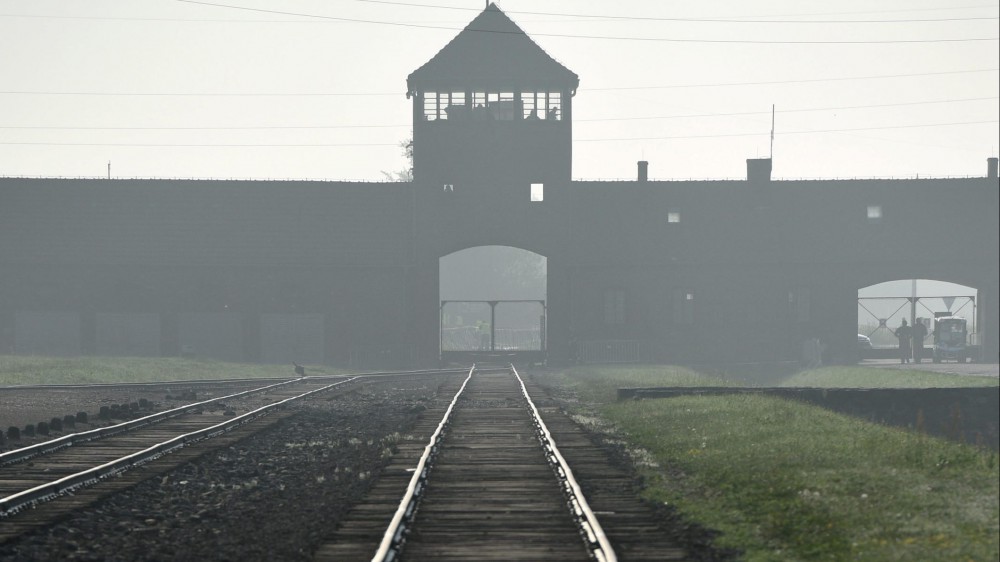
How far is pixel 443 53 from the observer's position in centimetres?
4647

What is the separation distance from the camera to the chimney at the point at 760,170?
165 ft

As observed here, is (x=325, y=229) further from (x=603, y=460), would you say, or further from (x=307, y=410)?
(x=603, y=460)

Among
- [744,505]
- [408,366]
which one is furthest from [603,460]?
[408,366]

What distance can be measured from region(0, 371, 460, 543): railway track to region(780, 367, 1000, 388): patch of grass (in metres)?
16.3

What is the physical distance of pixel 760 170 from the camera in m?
50.3

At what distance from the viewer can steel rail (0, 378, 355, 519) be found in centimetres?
1100

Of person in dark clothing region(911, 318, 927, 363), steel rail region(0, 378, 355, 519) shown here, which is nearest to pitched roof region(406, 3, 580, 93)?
person in dark clothing region(911, 318, 927, 363)

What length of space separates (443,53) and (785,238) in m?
16.1

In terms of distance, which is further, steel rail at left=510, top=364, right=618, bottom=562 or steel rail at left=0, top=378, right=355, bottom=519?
steel rail at left=0, top=378, right=355, bottom=519

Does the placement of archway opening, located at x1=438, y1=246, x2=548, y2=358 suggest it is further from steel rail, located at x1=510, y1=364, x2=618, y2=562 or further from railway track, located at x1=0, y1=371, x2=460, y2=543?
steel rail, located at x1=510, y1=364, x2=618, y2=562

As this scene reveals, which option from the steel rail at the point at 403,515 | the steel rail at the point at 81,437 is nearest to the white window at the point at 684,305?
the steel rail at the point at 81,437

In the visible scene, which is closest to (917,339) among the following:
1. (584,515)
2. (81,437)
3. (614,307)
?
(614,307)

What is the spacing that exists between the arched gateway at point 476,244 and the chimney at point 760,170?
8 centimetres

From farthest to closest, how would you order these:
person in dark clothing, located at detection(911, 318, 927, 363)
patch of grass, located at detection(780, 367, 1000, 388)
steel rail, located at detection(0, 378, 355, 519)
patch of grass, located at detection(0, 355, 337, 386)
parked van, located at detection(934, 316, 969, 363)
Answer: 1. parked van, located at detection(934, 316, 969, 363)
2. person in dark clothing, located at detection(911, 318, 927, 363)
3. patch of grass, located at detection(0, 355, 337, 386)
4. patch of grass, located at detection(780, 367, 1000, 388)
5. steel rail, located at detection(0, 378, 355, 519)
